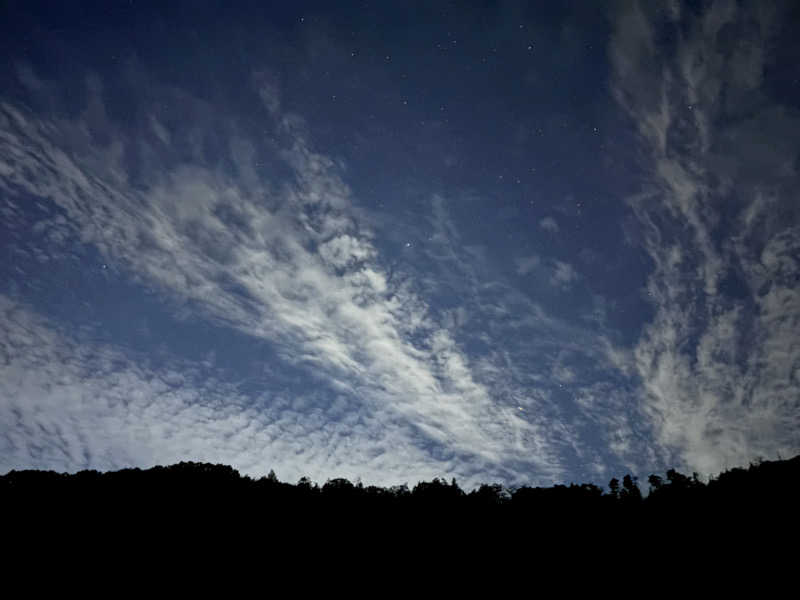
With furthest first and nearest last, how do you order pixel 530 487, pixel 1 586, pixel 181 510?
pixel 530 487, pixel 181 510, pixel 1 586

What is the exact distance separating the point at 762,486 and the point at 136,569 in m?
52.7

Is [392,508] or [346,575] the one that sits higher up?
[392,508]

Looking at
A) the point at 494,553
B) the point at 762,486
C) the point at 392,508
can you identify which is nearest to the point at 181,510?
the point at 392,508

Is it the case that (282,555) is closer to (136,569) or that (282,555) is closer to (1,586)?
(136,569)

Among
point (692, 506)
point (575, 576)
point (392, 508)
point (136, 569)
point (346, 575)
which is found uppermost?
point (692, 506)

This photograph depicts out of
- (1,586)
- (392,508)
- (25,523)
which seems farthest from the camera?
(392,508)

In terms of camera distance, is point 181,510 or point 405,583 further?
point 181,510

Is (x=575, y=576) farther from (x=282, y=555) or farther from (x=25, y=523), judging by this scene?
(x=25, y=523)

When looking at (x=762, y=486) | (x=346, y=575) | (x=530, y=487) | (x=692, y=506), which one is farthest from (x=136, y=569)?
(x=762, y=486)

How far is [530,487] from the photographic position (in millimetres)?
49281

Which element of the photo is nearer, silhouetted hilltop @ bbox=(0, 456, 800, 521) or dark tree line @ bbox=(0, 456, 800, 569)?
dark tree line @ bbox=(0, 456, 800, 569)

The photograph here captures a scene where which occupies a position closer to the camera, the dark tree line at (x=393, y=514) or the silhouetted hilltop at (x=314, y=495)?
the dark tree line at (x=393, y=514)

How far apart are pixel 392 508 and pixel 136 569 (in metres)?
24.6

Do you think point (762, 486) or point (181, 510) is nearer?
point (762, 486)
